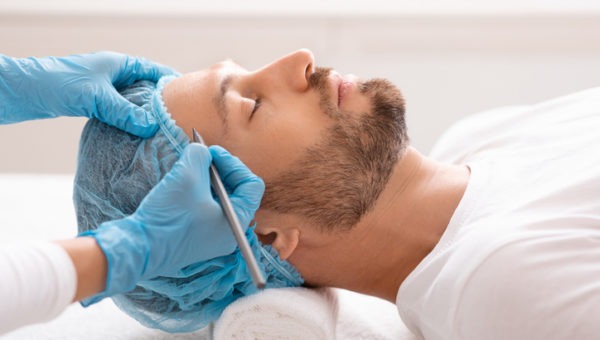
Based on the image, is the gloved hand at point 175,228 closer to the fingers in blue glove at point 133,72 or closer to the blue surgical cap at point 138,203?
the blue surgical cap at point 138,203

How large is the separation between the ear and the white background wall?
1551 millimetres

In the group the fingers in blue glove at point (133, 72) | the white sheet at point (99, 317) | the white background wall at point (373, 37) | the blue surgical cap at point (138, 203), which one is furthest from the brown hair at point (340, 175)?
the white background wall at point (373, 37)

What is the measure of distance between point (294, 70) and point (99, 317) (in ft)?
2.37

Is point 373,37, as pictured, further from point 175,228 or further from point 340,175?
point 175,228

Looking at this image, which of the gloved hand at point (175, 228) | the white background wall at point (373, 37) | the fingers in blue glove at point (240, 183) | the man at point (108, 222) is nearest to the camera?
the man at point (108, 222)

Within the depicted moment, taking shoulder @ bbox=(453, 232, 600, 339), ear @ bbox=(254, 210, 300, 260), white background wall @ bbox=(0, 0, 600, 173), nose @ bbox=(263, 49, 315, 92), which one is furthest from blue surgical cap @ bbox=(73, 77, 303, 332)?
white background wall @ bbox=(0, 0, 600, 173)

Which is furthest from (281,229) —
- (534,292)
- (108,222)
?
(534,292)

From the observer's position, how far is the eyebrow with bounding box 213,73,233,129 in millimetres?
1410

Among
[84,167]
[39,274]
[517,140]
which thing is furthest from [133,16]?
Answer: [39,274]

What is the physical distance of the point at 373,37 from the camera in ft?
9.33

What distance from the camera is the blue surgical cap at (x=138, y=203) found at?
134cm

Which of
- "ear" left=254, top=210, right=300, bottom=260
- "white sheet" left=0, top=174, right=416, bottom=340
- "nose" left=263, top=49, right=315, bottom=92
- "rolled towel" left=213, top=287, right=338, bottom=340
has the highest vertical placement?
"nose" left=263, top=49, right=315, bottom=92

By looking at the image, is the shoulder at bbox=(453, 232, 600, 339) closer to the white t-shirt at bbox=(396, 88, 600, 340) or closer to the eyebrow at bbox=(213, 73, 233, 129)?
the white t-shirt at bbox=(396, 88, 600, 340)

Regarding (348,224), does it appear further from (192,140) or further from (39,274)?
(39,274)
